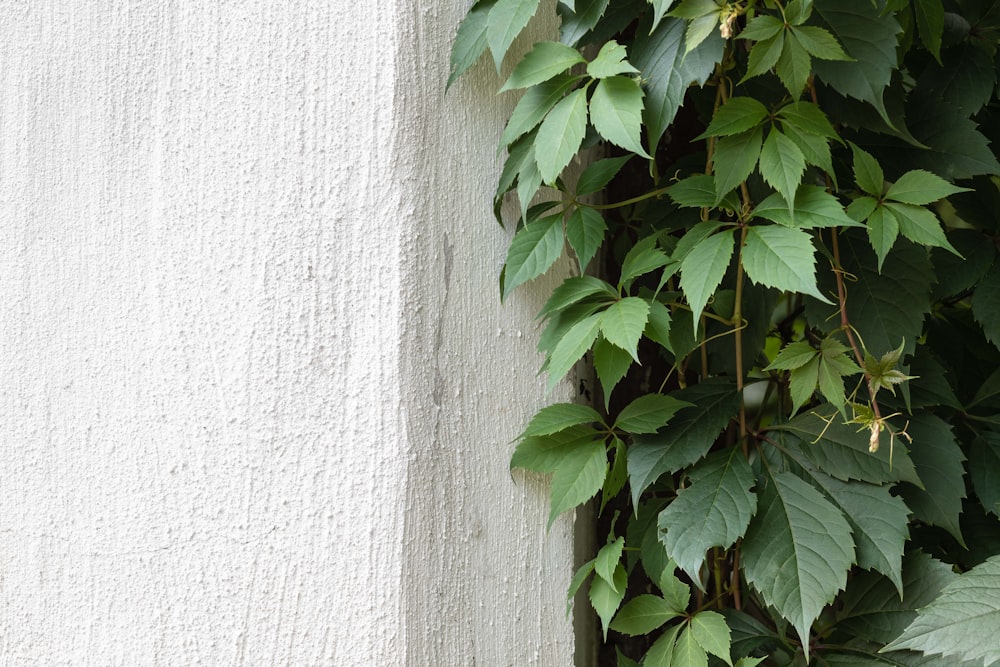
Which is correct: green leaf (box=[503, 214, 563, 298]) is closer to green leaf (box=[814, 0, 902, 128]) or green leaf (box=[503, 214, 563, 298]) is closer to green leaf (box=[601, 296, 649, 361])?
green leaf (box=[601, 296, 649, 361])

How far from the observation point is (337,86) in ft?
2.54

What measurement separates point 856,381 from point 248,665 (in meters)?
0.69

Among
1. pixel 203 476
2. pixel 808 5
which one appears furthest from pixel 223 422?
pixel 808 5

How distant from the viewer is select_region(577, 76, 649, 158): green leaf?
675mm

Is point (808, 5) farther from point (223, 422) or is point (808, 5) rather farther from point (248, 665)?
point (248, 665)

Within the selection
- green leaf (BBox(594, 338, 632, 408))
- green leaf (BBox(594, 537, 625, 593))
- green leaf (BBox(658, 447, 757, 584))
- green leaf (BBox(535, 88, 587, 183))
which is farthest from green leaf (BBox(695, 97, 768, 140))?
green leaf (BBox(594, 537, 625, 593))

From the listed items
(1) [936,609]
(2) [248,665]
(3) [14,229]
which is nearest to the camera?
(1) [936,609]

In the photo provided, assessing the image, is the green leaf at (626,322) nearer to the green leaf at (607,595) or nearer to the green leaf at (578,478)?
the green leaf at (578,478)

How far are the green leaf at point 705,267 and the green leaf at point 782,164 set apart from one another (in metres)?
0.06

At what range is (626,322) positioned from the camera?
0.70 meters

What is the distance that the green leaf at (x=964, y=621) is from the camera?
0.60 metres

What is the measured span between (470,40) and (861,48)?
1.22 ft

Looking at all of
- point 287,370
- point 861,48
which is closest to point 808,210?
point 861,48

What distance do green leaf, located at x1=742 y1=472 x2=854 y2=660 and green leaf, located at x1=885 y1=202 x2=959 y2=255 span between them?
254 millimetres
